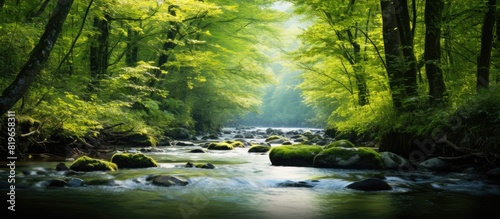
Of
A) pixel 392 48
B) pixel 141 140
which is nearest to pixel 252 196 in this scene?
pixel 392 48

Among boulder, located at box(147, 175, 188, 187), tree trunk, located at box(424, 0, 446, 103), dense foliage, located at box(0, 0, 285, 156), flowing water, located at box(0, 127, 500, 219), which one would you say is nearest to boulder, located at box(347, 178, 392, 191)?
flowing water, located at box(0, 127, 500, 219)

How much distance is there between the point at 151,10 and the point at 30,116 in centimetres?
569

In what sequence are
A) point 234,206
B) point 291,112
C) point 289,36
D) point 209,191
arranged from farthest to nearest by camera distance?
1. point 291,112
2. point 289,36
3. point 209,191
4. point 234,206

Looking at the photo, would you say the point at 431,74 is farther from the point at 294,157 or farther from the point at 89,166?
the point at 89,166

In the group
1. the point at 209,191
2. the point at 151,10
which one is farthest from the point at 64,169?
the point at 151,10

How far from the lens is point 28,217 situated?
4.70 m

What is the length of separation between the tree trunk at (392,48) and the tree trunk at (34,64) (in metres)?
7.27

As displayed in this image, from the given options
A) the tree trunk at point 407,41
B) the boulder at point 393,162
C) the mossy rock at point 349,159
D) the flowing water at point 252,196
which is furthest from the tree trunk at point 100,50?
the boulder at point 393,162

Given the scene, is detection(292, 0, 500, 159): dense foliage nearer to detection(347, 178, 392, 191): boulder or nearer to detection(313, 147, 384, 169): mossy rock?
detection(313, 147, 384, 169): mossy rock

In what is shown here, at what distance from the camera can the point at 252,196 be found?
6.41m

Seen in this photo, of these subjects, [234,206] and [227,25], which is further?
[227,25]

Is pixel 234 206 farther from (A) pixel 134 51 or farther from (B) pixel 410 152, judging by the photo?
(A) pixel 134 51

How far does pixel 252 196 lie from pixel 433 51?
5.91 meters

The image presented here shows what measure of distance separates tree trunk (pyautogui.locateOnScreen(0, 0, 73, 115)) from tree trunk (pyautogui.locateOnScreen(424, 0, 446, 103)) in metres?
7.30
